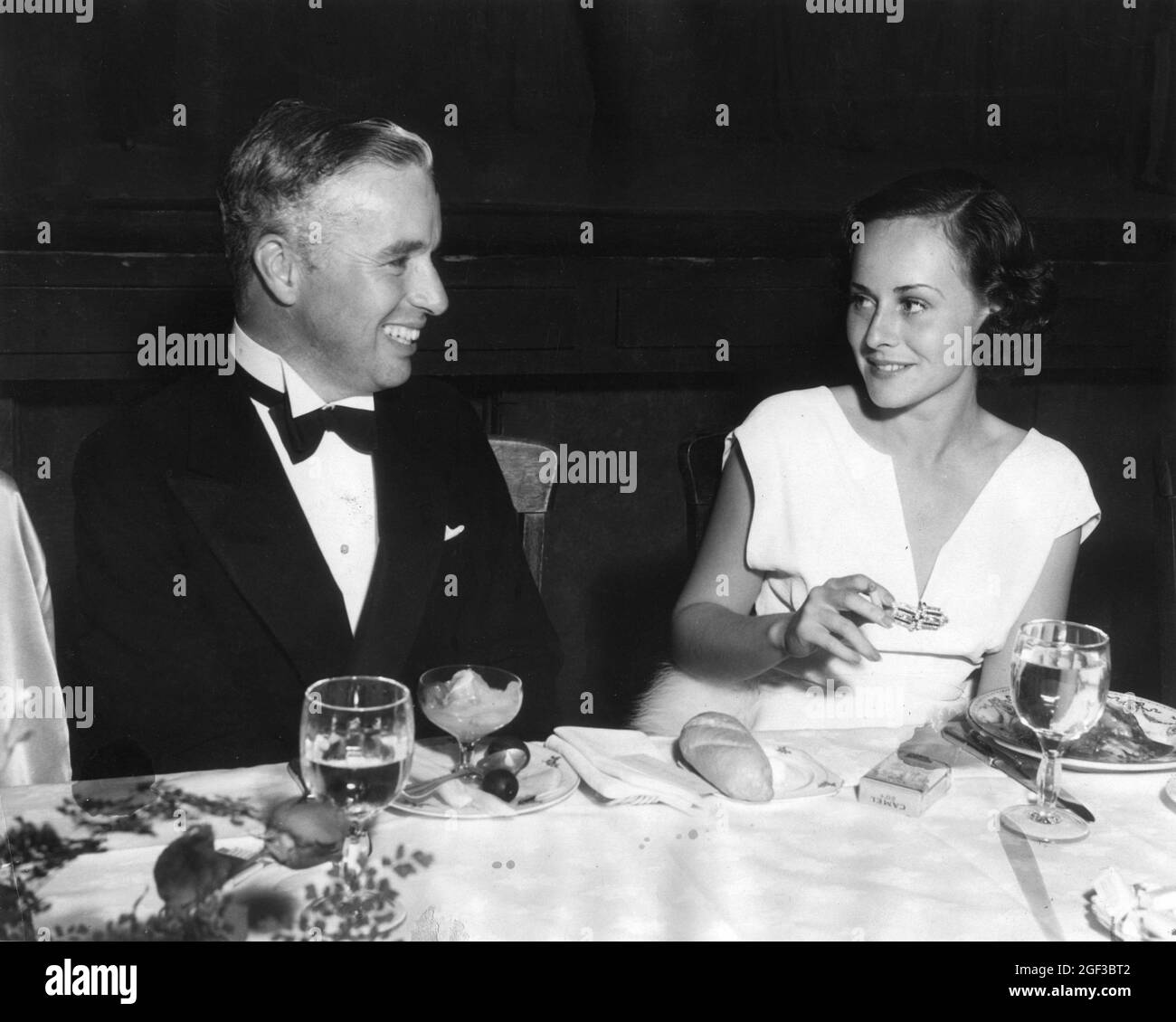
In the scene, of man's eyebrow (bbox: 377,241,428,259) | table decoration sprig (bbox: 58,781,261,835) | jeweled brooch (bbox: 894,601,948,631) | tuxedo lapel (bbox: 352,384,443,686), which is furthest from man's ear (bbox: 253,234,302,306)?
jeweled brooch (bbox: 894,601,948,631)

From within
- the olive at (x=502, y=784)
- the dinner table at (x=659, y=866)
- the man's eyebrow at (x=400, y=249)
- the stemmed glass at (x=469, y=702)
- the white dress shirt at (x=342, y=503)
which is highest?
the man's eyebrow at (x=400, y=249)

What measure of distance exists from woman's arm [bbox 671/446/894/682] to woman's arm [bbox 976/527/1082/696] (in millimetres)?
256

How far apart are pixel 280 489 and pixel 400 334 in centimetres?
31

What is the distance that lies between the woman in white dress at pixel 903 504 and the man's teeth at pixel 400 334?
58 centimetres

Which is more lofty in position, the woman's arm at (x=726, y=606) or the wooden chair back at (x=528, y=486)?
the wooden chair back at (x=528, y=486)

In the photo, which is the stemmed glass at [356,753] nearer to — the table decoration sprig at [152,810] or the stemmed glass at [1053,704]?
the table decoration sprig at [152,810]

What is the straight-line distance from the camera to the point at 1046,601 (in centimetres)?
192

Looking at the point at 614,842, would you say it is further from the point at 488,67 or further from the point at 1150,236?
the point at 1150,236

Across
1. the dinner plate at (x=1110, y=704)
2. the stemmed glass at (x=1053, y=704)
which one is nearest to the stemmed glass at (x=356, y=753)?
the stemmed glass at (x=1053, y=704)

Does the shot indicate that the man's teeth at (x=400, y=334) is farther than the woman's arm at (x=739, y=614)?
Yes

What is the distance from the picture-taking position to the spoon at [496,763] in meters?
1.16

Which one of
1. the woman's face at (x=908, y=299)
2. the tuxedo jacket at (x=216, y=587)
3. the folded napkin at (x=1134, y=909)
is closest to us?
the folded napkin at (x=1134, y=909)

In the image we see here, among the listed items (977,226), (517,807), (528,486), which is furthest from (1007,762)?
(977,226)

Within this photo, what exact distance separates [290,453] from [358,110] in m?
1.27
